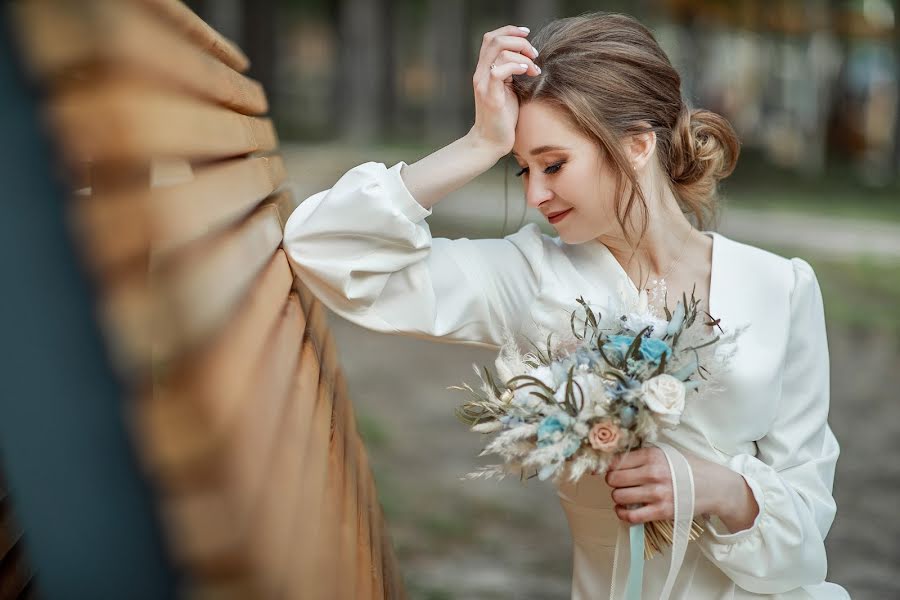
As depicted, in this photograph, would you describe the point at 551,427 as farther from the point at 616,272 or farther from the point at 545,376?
the point at 616,272

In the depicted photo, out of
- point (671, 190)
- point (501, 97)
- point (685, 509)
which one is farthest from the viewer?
point (671, 190)

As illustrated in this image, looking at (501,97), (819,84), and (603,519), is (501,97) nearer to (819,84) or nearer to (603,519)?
(603,519)

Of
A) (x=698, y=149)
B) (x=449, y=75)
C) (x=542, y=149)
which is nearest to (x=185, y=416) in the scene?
(x=542, y=149)

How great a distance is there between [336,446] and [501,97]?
2.49 feet

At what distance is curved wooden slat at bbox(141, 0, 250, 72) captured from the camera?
129cm

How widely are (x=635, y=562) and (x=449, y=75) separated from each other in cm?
2640

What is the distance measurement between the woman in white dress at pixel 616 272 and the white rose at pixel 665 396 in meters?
0.16

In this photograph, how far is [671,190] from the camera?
2.50 m

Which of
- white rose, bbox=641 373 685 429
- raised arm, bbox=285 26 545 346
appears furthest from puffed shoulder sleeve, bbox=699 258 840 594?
raised arm, bbox=285 26 545 346

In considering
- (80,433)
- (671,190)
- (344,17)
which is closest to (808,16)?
(344,17)

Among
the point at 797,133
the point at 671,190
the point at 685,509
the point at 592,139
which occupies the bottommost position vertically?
the point at 797,133

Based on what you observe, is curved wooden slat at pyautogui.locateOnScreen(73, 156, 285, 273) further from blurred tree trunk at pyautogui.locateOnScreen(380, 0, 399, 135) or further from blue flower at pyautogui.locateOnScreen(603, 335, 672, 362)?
blurred tree trunk at pyautogui.locateOnScreen(380, 0, 399, 135)

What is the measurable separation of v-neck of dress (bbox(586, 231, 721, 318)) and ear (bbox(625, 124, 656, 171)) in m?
0.20

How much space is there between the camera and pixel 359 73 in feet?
87.8
